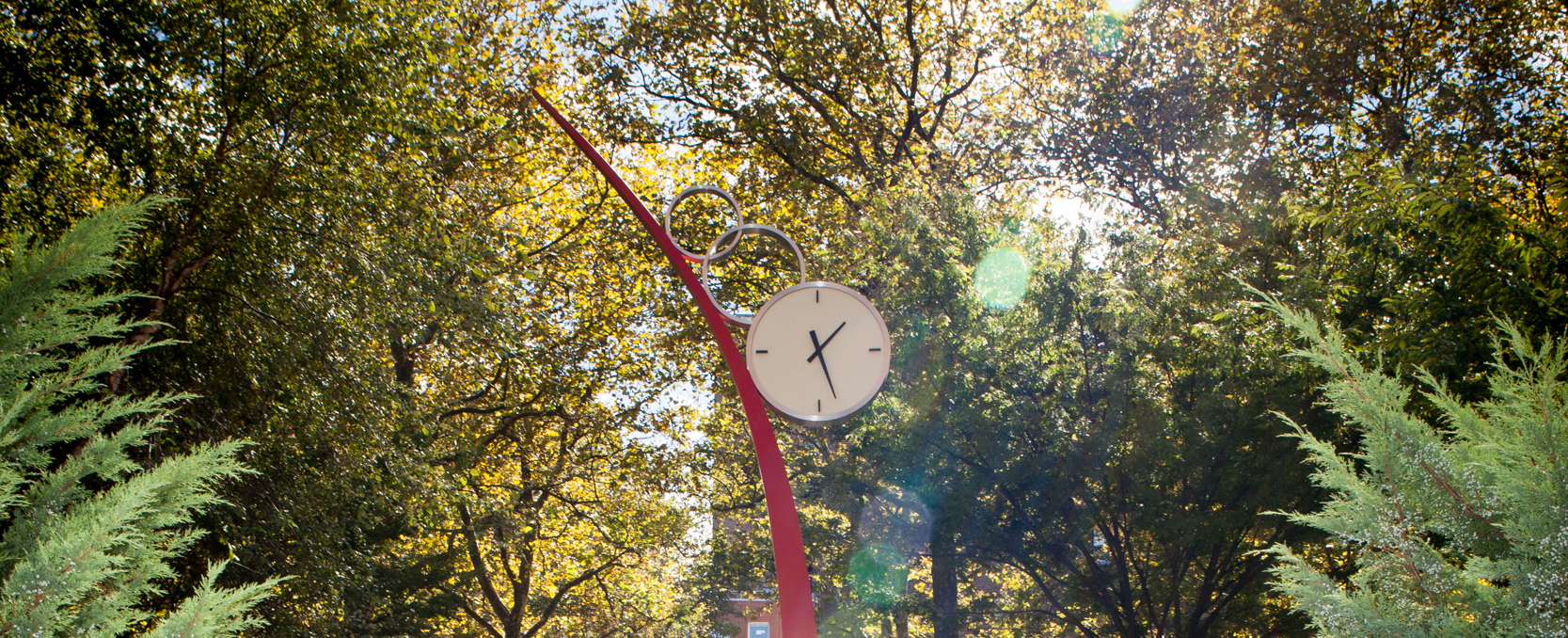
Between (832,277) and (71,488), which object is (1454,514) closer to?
(71,488)

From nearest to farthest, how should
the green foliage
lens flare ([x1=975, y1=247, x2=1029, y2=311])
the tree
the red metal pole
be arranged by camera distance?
the green foliage, the tree, the red metal pole, lens flare ([x1=975, y1=247, x2=1029, y2=311])

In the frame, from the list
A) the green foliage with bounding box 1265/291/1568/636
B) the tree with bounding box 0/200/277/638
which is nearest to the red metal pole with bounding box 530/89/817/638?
the green foliage with bounding box 1265/291/1568/636

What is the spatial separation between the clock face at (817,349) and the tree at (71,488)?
9.11ft

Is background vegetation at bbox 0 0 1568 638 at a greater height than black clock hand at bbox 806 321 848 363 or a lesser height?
greater

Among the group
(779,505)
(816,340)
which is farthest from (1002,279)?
(779,505)

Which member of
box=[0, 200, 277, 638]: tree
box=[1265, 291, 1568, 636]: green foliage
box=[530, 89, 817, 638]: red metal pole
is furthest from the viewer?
box=[530, 89, 817, 638]: red metal pole

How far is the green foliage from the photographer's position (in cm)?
333

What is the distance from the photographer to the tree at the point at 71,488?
3.67 meters

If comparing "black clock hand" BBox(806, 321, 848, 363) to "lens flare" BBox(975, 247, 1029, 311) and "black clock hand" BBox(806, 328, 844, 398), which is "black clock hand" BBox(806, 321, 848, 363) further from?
"lens flare" BBox(975, 247, 1029, 311)

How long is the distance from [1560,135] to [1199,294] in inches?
155

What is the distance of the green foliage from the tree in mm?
4800

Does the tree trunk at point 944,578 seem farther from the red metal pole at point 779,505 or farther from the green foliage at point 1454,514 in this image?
the green foliage at point 1454,514

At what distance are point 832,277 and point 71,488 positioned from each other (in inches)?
416

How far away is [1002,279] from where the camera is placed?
12.8 meters
